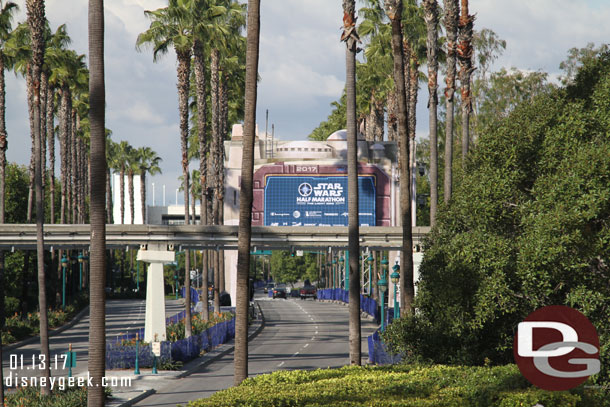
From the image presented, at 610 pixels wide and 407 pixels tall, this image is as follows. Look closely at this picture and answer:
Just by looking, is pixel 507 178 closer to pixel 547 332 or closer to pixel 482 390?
pixel 482 390

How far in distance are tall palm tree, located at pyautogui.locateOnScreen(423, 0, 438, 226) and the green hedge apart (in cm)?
1894

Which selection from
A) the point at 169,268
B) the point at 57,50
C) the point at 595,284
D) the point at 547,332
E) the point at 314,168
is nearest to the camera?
the point at 547,332

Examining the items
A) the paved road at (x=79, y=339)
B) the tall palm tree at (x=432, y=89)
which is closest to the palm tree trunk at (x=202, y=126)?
the paved road at (x=79, y=339)

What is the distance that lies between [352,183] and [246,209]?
8544 millimetres

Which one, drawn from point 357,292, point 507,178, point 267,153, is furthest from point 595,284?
point 267,153

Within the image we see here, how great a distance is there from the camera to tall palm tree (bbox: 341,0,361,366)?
87.5 ft

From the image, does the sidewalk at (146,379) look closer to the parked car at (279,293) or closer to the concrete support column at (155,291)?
the concrete support column at (155,291)

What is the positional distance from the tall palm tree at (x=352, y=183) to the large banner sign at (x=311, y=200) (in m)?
42.6

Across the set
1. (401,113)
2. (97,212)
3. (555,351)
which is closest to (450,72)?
(401,113)

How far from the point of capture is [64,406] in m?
24.9

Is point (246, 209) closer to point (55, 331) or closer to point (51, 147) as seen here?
point (55, 331)

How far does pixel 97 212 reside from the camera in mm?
14445

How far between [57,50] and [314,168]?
24505mm

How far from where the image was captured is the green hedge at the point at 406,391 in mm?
13867
